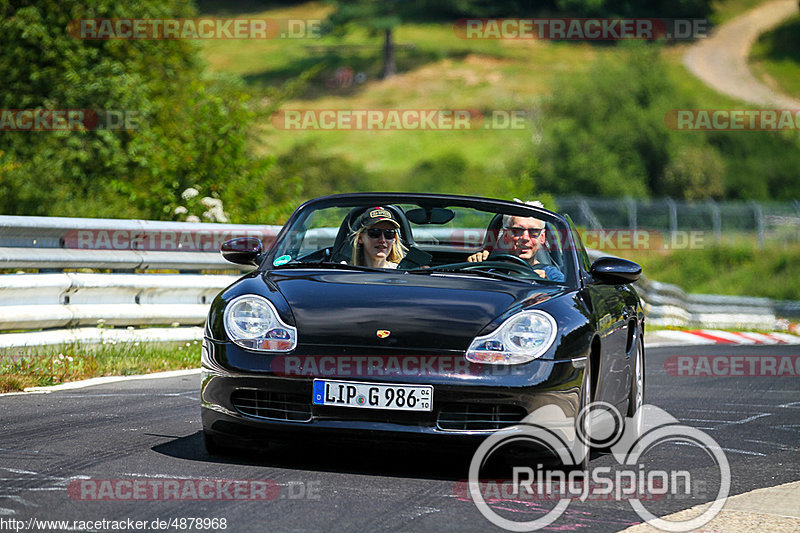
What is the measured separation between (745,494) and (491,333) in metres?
1.38

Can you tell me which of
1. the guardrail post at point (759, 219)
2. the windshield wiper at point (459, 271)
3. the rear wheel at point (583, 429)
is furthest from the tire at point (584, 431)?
the guardrail post at point (759, 219)

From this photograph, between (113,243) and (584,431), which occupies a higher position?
(113,243)

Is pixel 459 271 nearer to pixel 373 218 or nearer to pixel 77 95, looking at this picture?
pixel 373 218

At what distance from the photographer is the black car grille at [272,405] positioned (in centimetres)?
606

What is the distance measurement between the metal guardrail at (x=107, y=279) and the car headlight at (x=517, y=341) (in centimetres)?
458

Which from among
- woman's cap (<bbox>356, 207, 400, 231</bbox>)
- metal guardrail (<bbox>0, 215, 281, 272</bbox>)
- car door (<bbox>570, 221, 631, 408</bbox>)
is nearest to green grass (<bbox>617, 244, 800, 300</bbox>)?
metal guardrail (<bbox>0, 215, 281, 272</bbox>)

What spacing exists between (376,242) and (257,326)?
1330mm

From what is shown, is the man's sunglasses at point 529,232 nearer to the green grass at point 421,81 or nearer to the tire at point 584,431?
the tire at point 584,431

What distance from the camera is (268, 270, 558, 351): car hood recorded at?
19.8 feet

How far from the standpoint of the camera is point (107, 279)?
10.6 m

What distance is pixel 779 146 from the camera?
76.4 meters

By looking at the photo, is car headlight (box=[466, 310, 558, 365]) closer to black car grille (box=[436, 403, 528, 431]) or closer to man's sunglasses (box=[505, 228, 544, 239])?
black car grille (box=[436, 403, 528, 431])

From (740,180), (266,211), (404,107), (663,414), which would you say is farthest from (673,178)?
(663,414)

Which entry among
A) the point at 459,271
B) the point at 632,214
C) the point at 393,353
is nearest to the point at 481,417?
the point at 393,353
